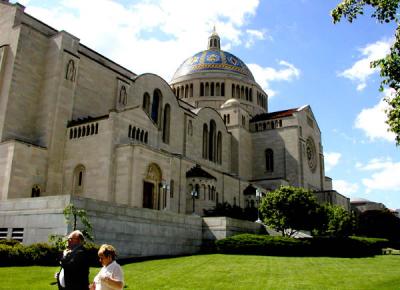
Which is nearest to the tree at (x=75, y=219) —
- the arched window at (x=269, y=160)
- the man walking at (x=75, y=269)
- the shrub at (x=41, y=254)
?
the shrub at (x=41, y=254)

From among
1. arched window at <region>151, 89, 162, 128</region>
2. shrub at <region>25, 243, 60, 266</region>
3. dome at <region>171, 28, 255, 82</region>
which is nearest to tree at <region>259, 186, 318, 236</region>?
arched window at <region>151, 89, 162, 128</region>

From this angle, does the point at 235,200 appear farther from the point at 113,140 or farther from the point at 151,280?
the point at 151,280

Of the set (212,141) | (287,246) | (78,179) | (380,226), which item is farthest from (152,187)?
(380,226)

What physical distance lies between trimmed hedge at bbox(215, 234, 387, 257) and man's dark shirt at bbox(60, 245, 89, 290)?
875 inches

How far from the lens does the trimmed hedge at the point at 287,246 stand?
28500 millimetres

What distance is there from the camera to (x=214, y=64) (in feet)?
257

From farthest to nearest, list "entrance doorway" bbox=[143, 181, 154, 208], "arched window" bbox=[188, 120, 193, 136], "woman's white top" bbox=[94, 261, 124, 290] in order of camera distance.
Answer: "arched window" bbox=[188, 120, 193, 136], "entrance doorway" bbox=[143, 181, 154, 208], "woman's white top" bbox=[94, 261, 124, 290]

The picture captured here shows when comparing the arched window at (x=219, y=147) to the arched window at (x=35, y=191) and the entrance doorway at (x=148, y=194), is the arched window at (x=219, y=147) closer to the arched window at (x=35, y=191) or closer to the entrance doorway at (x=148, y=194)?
the entrance doorway at (x=148, y=194)

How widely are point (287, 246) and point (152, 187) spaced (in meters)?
13.1

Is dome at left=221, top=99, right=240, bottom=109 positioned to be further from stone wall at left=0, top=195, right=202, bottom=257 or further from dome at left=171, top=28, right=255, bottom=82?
stone wall at left=0, top=195, right=202, bottom=257

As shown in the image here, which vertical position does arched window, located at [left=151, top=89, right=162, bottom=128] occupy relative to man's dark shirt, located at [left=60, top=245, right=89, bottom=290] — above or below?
above

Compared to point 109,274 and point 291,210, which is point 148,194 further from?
point 109,274

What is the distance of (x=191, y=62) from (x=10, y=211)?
200 ft

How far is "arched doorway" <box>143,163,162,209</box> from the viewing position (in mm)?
35534
